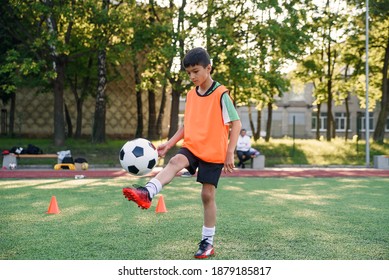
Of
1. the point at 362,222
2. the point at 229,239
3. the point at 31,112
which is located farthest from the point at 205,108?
the point at 31,112

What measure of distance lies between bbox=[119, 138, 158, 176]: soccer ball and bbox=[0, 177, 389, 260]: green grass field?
2.54ft

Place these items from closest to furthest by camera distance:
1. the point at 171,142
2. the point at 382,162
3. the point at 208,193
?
the point at 208,193 < the point at 171,142 < the point at 382,162

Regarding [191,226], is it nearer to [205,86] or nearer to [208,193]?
[208,193]

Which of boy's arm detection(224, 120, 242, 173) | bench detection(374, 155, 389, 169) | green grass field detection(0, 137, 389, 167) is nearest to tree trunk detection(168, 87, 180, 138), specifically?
green grass field detection(0, 137, 389, 167)

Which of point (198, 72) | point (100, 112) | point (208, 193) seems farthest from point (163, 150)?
point (100, 112)

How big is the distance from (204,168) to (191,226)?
1963 mm

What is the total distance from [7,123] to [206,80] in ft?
124

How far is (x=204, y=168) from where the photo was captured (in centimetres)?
502

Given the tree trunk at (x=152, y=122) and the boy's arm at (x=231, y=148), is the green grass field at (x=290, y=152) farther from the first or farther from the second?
the boy's arm at (x=231, y=148)

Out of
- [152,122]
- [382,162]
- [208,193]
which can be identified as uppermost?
[152,122]

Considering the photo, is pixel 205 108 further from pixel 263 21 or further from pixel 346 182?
pixel 263 21

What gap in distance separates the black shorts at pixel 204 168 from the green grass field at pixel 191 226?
0.73m

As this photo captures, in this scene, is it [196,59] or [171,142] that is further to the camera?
[171,142]

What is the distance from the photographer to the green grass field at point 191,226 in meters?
5.15
